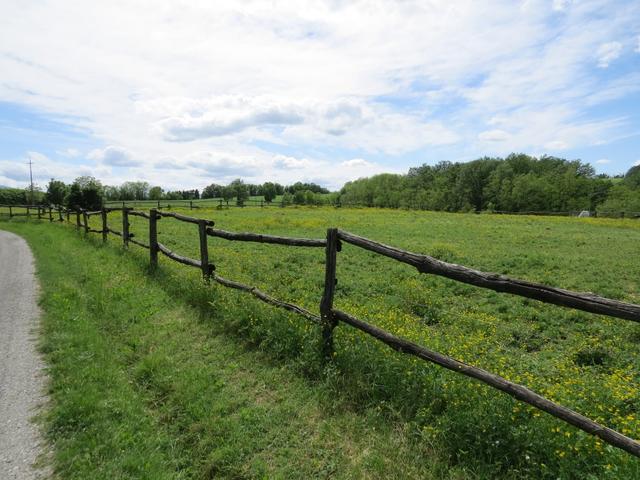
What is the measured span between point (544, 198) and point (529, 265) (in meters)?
71.9

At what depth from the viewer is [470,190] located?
92.1 metres

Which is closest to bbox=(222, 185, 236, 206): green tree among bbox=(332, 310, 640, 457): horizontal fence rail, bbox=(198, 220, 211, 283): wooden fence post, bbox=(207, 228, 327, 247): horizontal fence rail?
bbox=(198, 220, 211, 283): wooden fence post

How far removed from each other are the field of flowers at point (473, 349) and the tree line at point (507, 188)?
205ft

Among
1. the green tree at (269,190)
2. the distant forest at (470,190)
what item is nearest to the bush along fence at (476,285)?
the distant forest at (470,190)

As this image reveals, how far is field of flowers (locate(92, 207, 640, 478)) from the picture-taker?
3.04 m

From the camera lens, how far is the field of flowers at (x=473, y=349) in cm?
304

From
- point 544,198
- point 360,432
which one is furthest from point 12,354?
point 544,198

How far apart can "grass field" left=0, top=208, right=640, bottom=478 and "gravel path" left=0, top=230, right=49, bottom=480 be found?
40.7 inches

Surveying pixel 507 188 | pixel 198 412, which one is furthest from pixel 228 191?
pixel 198 412

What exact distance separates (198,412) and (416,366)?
234 cm

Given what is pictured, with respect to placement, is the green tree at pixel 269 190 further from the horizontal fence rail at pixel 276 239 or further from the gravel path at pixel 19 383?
the horizontal fence rail at pixel 276 239

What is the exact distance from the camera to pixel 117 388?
167 inches

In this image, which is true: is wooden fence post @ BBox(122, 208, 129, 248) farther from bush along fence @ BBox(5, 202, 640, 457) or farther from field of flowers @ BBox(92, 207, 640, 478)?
bush along fence @ BBox(5, 202, 640, 457)

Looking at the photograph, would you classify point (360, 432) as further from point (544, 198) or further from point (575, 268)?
point (544, 198)
